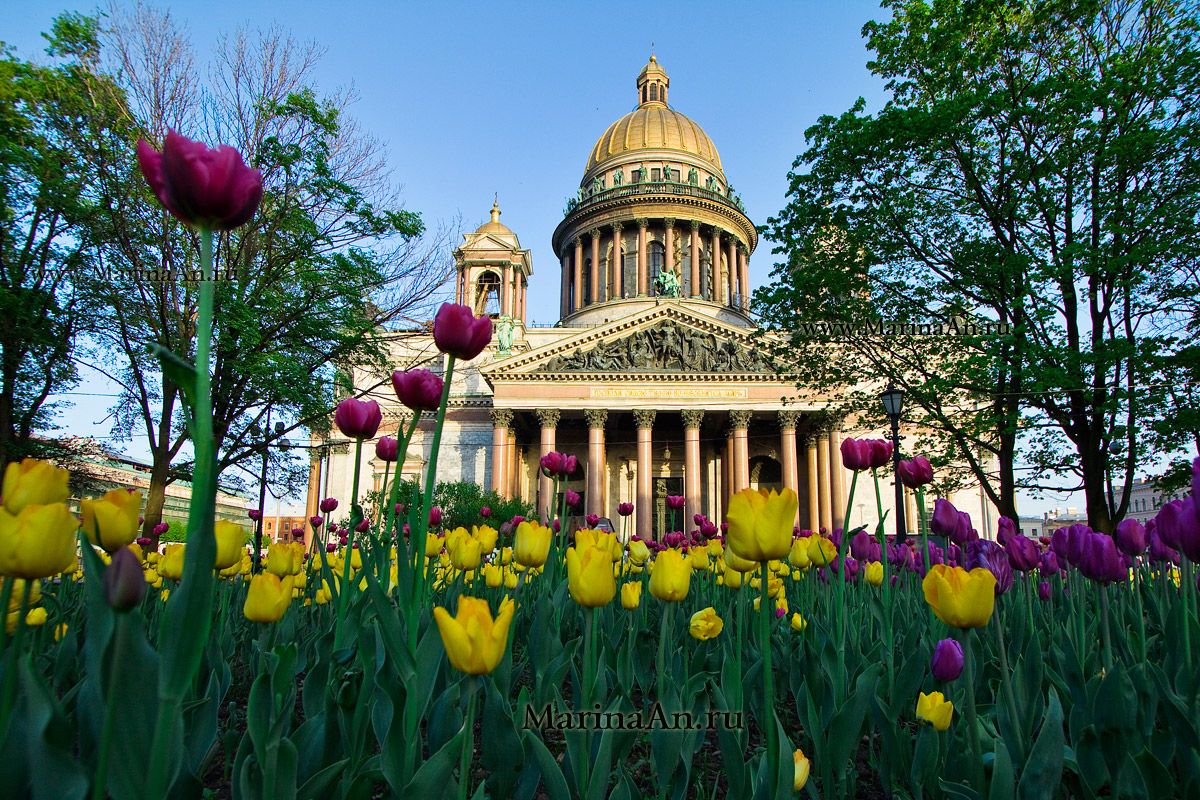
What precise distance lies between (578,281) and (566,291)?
5.13 feet

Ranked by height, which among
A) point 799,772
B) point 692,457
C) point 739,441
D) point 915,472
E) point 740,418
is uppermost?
point 740,418

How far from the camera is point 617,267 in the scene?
4331 centimetres

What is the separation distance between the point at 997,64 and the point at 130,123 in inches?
620

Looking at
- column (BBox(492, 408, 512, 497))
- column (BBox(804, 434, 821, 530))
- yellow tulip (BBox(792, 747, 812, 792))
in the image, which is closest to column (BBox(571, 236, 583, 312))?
column (BBox(492, 408, 512, 497))

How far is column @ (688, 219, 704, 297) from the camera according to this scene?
43406 millimetres

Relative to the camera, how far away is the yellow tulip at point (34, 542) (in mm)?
1168

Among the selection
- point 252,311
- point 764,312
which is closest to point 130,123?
point 252,311

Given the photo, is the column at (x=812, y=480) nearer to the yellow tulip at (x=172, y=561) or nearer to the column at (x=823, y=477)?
the column at (x=823, y=477)

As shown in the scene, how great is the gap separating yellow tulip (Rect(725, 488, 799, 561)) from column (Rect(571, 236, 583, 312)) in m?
43.0

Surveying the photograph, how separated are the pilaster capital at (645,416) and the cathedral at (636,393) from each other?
0.06 metres

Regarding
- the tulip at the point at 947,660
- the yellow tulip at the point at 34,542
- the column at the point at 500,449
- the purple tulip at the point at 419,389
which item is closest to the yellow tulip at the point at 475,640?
the yellow tulip at the point at 34,542

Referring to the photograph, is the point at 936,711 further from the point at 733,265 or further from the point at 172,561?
the point at 733,265

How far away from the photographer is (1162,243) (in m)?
11.5

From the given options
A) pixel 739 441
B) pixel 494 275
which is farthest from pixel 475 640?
pixel 494 275
